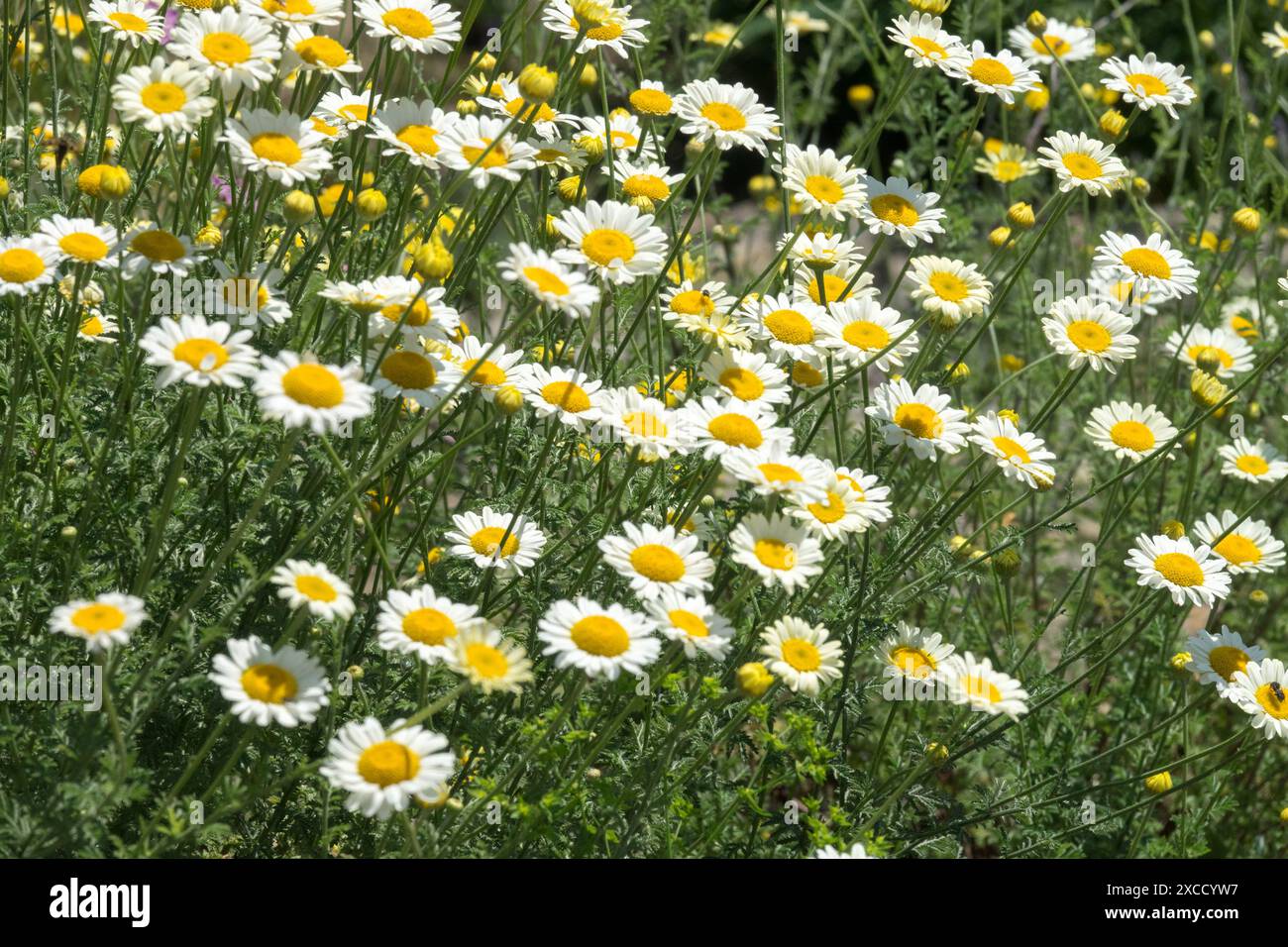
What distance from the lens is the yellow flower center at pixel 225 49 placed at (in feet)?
7.52

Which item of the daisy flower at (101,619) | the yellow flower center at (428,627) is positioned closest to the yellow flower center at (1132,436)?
the yellow flower center at (428,627)

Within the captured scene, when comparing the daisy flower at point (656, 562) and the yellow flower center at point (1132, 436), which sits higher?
the yellow flower center at point (1132, 436)

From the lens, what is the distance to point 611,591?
103 inches

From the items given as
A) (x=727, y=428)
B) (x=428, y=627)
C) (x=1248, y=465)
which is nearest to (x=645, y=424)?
(x=727, y=428)

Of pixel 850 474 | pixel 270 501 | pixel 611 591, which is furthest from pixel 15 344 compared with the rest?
pixel 850 474

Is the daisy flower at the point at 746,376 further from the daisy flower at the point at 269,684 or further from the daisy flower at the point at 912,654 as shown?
the daisy flower at the point at 269,684

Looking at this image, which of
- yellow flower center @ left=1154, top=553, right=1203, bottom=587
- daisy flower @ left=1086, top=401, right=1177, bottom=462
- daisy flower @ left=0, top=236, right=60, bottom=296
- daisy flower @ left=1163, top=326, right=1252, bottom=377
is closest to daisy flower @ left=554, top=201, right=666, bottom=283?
daisy flower @ left=0, top=236, right=60, bottom=296

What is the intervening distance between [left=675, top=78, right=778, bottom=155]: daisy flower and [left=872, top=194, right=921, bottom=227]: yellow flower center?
0.28 metres

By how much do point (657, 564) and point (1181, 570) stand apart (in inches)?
48.7

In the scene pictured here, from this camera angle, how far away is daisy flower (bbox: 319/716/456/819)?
1934 mm

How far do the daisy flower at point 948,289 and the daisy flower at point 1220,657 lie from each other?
2.73 ft

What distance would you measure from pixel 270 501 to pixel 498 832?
0.72 meters
